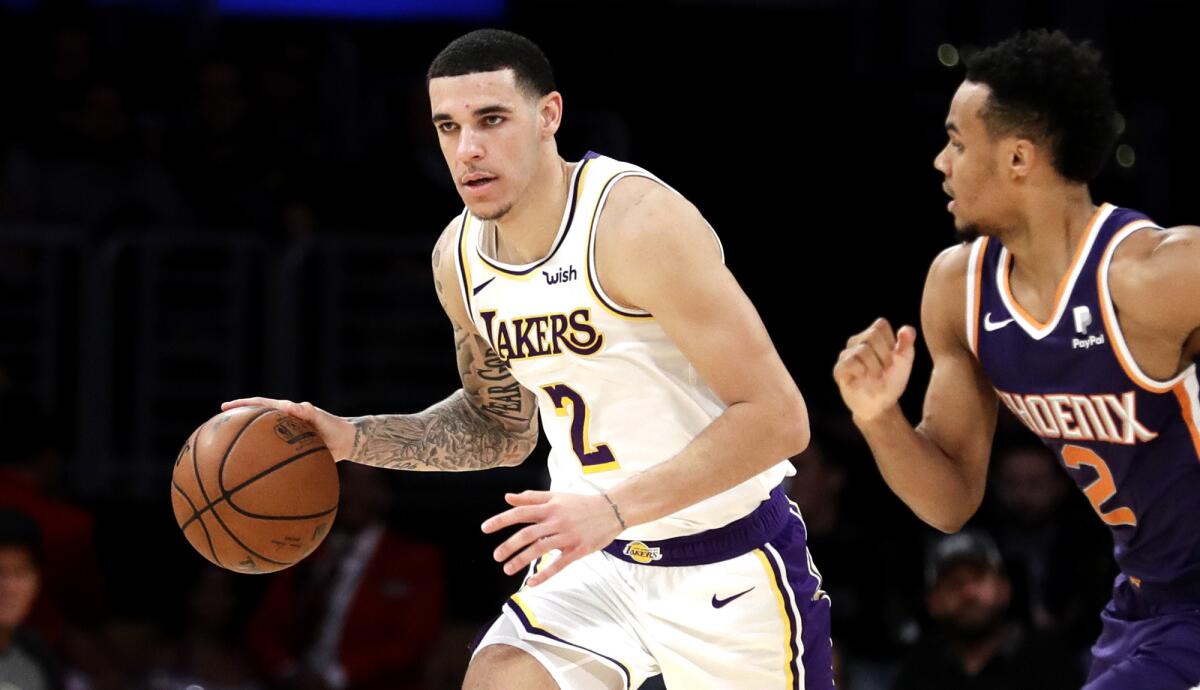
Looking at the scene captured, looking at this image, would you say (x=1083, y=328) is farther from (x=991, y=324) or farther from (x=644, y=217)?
(x=644, y=217)

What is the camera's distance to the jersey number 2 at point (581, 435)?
4074 millimetres

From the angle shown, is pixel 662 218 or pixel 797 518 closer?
pixel 662 218

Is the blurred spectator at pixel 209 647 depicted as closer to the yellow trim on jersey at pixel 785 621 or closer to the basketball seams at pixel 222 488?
the basketball seams at pixel 222 488

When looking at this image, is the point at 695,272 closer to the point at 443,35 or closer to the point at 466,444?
the point at 466,444

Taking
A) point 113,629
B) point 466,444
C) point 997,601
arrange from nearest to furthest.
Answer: point 466,444 < point 997,601 < point 113,629

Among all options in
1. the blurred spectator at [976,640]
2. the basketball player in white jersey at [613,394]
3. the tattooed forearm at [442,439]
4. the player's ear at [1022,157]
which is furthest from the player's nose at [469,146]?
the blurred spectator at [976,640]

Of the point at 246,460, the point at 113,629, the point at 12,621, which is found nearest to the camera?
the point at 246,460

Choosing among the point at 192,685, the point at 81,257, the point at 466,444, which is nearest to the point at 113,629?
the point at 192,685

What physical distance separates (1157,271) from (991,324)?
0.45 m

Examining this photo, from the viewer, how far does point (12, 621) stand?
21.0 ft

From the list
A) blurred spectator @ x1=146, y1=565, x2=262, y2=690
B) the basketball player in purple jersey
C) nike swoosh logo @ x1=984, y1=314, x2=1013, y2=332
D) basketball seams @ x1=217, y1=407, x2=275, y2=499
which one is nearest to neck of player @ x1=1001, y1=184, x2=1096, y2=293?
the basketball player in purple jersey

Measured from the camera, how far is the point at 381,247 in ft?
26.8

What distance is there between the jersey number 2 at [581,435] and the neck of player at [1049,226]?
1118mm

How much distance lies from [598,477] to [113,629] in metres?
4.26
